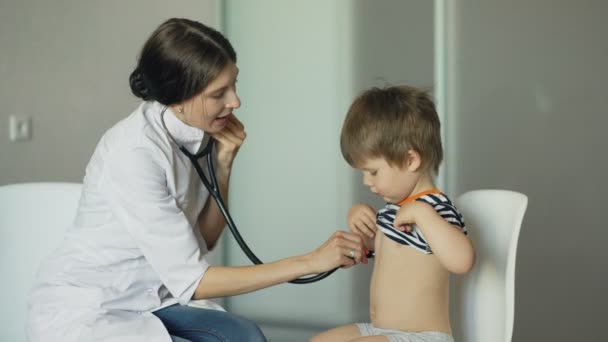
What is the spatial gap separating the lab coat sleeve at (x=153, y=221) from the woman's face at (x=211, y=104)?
132 millimetres

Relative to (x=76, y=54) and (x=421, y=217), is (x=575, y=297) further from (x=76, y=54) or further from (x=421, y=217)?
(x=76, y=54)

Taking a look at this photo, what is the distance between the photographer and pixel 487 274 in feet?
5.41

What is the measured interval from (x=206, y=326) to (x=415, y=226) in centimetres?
47

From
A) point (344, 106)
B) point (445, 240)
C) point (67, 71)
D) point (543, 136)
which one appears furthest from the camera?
point (344, 106)

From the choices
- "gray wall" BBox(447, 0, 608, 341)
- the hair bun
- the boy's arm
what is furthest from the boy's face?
"gray wall" BBox(447, 0, 608, 341)

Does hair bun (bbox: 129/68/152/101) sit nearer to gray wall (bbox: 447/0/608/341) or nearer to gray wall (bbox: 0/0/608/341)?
gray wall (bbox: 0/0/608/341)

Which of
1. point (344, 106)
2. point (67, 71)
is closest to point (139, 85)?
point (67, 71)

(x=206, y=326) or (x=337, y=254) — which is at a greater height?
(x=337, y=254)

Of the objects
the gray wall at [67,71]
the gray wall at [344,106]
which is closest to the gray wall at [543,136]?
the gray wall at [344,106]

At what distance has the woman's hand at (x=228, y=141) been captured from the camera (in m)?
1.83

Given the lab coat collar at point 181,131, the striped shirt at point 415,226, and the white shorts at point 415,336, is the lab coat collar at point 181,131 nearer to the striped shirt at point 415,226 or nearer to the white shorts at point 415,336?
the striped shirt at point 415,226

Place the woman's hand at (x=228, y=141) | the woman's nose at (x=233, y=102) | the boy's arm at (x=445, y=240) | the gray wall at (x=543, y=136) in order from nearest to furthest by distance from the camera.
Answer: the boy's arm at (x=445, y=240)
the woman's nose at (x=233, y=102)
the woman's hand at (x=228, y=141)
the gray wall at (x=543, y=136)

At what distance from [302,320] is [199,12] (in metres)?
1.31

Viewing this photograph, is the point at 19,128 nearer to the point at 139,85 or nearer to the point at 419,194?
the point at 139,85
